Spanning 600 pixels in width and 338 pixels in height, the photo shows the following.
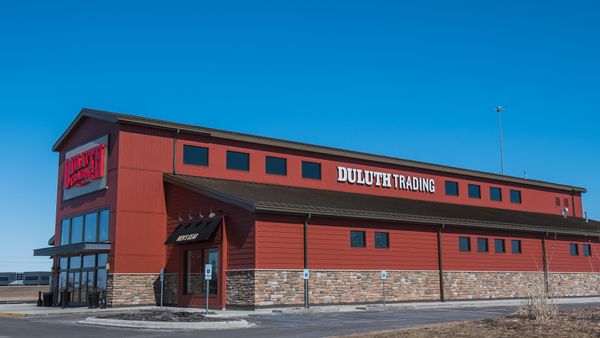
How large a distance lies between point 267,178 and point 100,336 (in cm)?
1996

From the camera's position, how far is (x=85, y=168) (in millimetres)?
34875

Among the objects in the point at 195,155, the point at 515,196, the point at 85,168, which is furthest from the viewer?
the point at 515,196

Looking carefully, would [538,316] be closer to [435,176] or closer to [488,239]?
[488,239]

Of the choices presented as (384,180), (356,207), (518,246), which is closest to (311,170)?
(384,180)

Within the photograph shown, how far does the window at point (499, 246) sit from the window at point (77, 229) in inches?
932

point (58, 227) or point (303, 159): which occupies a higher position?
point (303, 159)

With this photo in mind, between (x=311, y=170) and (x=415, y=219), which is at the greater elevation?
(x=311, y=170)

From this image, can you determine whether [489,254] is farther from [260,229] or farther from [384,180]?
[260,229]

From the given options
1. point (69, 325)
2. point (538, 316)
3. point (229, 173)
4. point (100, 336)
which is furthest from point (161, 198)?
point (538, 316)

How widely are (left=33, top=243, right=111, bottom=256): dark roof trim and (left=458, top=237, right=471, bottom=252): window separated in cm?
1890

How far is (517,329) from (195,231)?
1852 cm

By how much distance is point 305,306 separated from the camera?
28172mm

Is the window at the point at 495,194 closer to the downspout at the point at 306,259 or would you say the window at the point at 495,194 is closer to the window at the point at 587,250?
the window at the point at 587,250

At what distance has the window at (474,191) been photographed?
150ft
